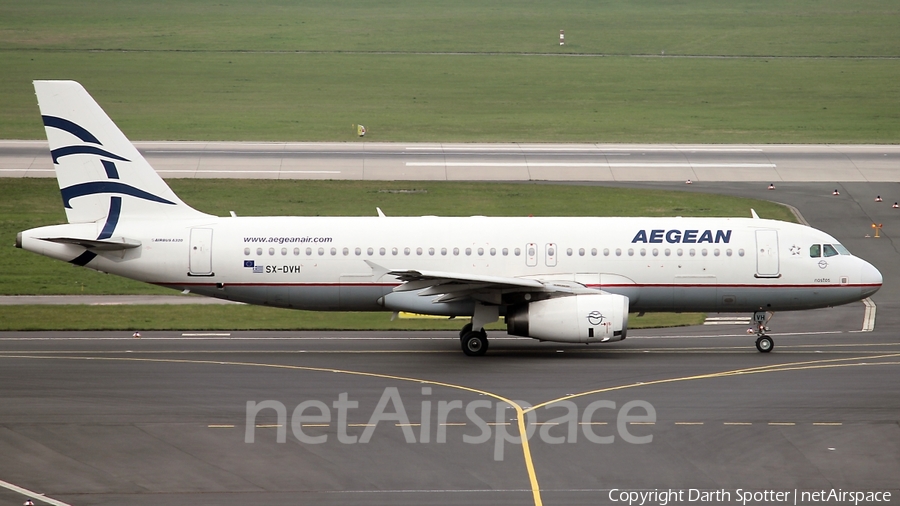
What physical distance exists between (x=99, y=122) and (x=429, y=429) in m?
17.4

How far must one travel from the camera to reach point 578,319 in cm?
3534

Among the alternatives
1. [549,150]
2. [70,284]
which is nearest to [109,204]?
[70,284]

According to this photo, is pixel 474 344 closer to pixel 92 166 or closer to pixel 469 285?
pixel 469 285

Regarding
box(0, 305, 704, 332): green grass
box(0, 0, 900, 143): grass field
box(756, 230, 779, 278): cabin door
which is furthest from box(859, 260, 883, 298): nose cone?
box(0, 0, 900, 143): grass field

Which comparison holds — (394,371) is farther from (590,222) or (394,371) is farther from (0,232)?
(0,232)

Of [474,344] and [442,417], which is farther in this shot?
[474,344]

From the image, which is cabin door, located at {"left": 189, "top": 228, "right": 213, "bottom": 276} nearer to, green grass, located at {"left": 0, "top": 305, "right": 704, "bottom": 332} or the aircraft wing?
green grass, located at {"left": 0, "top": 305, "right": 704, "bottom": 332}

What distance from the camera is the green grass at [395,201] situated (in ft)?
193

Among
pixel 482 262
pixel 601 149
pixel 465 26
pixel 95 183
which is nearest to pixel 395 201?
pixel 601 149

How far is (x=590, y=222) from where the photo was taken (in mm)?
38625

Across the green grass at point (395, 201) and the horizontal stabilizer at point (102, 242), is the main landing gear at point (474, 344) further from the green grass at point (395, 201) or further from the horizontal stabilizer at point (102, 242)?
the green grass at point (395, 201)

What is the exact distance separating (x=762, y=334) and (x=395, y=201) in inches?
1084

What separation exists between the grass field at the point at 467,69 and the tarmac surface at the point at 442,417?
155ft

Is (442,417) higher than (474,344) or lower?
lower
